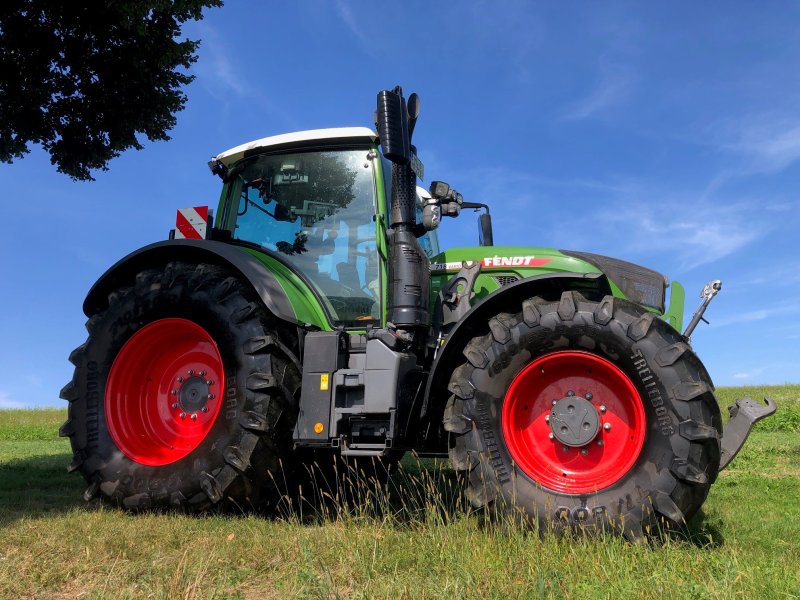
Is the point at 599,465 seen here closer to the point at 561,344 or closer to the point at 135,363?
the point at 561,344

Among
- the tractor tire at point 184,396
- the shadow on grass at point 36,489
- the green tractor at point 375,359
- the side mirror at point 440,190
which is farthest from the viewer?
the shadow on grass at point 36,489

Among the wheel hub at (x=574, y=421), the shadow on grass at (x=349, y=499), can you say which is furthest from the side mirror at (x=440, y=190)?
the shadow on grass at (x=349, y=499)

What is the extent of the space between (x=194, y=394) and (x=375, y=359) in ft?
5.19

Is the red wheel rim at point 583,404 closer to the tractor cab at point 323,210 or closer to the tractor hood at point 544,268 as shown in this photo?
the tractor hood at point 544,268

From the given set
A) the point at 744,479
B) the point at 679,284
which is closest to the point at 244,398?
the point at 679,284

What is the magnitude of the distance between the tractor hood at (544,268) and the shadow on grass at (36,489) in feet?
12.2

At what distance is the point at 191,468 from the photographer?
483cm

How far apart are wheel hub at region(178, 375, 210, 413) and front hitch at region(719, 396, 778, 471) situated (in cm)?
368

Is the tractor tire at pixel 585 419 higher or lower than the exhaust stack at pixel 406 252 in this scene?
lower

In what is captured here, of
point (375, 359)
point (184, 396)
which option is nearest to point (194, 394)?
point (184, 396)

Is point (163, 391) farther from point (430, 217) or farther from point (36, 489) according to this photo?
point (430, 217)

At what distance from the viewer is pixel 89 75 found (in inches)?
363

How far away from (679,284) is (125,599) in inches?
180

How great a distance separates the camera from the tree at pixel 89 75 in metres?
8.73
